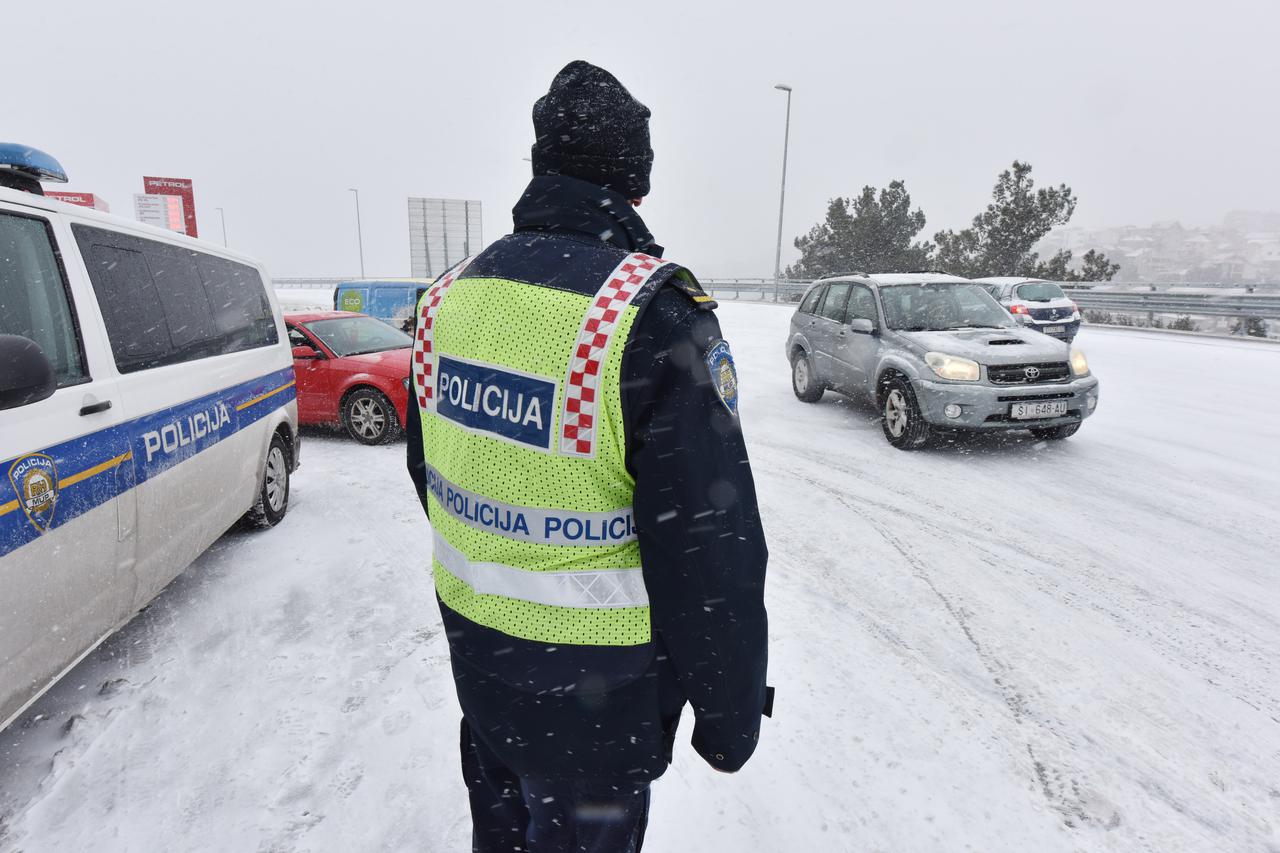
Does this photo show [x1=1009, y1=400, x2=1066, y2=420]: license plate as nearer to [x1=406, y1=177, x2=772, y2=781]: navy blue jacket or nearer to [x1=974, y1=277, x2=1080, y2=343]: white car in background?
[x1=406, y1=177, x2=772, y2=781]: navy blue jacket

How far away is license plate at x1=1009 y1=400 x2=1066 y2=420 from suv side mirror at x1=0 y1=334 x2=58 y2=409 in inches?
259

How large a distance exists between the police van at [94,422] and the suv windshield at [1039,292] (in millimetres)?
16148

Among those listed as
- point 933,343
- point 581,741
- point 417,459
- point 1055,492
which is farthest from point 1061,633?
point 933,343

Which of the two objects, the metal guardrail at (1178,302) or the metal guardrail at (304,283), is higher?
the metal guardrail at (1178,302)

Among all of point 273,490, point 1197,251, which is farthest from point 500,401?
point 1197,251

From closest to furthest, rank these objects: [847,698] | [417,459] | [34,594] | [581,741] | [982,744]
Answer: [581,741] < [417,459] < [34,594] < [982,744] < [847,698]

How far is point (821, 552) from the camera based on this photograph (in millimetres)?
4324

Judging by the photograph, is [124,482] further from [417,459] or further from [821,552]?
[821,552]

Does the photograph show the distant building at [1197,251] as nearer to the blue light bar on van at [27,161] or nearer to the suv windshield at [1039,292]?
the suv windshield at [1039,292]

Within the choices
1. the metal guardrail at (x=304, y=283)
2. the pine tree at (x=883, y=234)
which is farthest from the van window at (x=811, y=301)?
the metal guardrail at (x=304, y=283)

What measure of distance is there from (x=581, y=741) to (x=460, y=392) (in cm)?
70

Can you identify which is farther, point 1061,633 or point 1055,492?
point 1055,492

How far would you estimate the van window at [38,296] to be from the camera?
7.45 ft

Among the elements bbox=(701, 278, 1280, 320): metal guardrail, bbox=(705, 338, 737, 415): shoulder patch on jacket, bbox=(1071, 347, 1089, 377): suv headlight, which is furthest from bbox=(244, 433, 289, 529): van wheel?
bbox=(701, 278, 1280, 320): metal guardrail
